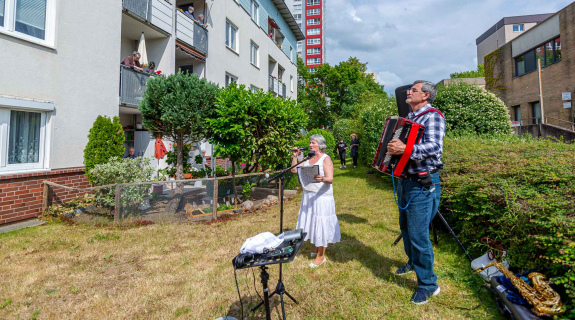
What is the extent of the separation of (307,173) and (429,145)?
1645 mm

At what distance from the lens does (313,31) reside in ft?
231

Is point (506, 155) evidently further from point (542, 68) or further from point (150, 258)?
point (542, 68)

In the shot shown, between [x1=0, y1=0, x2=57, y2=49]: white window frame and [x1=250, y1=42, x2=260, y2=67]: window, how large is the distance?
12.4 m

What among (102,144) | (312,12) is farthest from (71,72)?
(312,12)

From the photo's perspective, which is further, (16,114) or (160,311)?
(16,114)

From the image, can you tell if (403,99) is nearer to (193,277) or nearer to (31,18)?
(193,277)

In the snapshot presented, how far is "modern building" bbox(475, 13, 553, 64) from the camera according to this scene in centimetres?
3762

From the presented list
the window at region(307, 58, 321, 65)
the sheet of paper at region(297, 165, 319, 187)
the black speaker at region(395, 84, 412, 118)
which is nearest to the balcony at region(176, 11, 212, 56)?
the black speaker at region(395, 84, 412, 118)

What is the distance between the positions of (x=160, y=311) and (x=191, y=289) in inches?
19.5

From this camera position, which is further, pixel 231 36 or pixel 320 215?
pixel 231 36

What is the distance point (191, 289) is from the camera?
141 inches

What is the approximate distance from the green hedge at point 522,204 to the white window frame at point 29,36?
950 centimetres

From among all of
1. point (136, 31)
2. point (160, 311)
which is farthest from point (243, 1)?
point (160, 311)

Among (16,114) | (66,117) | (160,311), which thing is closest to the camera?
(160,311)
